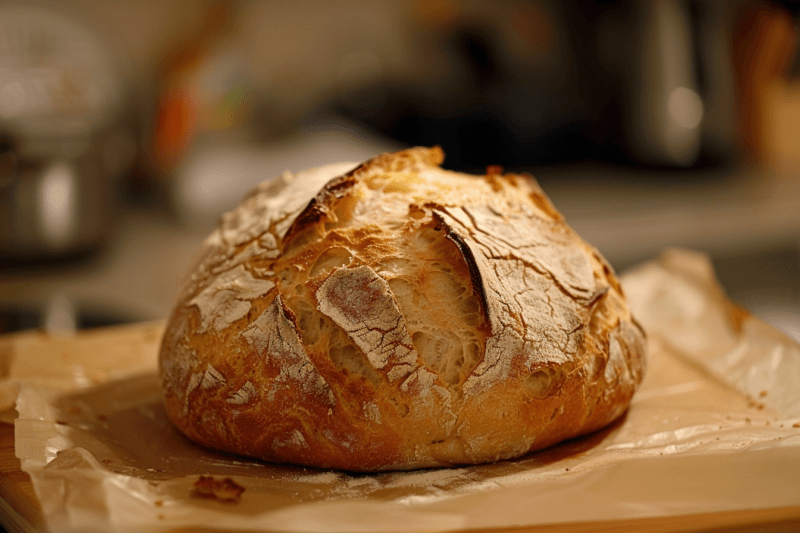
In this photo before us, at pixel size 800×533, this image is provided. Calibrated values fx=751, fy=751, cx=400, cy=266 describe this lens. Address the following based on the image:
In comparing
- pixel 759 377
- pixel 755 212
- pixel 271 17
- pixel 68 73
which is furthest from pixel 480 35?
pixel 759 377

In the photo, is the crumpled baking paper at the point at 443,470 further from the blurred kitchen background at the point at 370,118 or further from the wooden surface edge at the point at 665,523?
the blurred kitchen background at the point at 370,118

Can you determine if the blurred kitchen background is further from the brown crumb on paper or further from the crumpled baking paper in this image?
the brown crumb on paper

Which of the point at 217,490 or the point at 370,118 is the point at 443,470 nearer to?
the point at 217,490

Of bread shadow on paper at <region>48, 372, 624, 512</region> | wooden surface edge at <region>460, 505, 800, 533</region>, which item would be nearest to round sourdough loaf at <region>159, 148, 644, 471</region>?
bread shadow on paper at <region>48, 372, 624, 512</region>

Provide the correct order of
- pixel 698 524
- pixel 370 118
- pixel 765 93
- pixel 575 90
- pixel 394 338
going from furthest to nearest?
pixel 575 90 → pixel 765 93 → pixel 370 118 → pixel 394 338 → pixel 698 524

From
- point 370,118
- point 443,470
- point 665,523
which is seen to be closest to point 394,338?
point 443,470

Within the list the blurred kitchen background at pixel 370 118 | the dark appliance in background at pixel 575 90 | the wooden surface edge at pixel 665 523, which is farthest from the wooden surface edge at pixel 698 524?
the dark appliance in background at pixel 575 90

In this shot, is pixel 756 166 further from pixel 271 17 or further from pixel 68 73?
pixel 68 73
